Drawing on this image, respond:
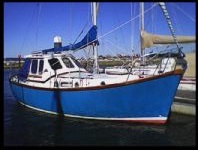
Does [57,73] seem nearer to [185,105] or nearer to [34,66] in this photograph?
[34,66]

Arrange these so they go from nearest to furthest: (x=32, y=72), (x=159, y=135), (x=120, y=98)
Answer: (x=159, y=135) → (x=120, y=98) → (x=32, y=72)

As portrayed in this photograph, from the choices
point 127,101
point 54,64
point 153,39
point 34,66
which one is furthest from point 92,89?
point 153,39

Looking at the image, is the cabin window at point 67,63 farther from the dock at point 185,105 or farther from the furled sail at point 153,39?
the furled sail at point 153,39

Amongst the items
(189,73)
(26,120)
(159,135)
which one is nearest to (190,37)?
(189,73)

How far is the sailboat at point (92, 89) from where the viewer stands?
13.1 meters

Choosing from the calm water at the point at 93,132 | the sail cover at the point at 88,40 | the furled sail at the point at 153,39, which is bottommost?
the calm water at the point at 93,132

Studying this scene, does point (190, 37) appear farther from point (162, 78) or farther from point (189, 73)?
point (162, 78)

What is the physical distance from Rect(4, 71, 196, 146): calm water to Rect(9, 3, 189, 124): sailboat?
0.50 m

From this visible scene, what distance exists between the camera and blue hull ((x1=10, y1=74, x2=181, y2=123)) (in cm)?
1307

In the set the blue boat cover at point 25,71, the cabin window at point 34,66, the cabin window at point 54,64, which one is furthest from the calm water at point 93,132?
the blue boat cover at point 25,71

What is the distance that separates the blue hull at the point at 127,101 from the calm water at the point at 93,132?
0.36m

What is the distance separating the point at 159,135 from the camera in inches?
489

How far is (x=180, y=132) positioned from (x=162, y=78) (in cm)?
216

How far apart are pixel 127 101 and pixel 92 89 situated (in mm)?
1552
